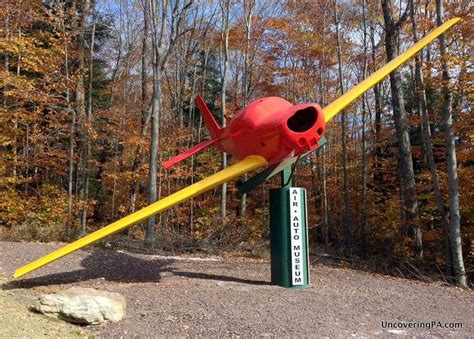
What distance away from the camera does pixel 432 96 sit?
2031cm

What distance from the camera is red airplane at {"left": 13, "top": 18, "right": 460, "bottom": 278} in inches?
225

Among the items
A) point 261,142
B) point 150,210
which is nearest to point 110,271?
point 150,210

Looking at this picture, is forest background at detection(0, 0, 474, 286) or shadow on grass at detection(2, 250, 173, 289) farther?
forest background at detection(0, 0, 474, 286)

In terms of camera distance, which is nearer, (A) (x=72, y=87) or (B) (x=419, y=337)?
(B) (x=419, y=337)

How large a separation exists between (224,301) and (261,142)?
2420mm

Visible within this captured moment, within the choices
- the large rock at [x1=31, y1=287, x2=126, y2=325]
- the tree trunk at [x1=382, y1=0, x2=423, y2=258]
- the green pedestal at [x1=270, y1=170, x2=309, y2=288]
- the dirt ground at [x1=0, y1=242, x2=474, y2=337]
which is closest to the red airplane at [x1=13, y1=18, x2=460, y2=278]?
the green pedestal at [x1=270, y1=170, x2=309, y2=288]

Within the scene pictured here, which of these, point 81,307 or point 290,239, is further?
point 290,239

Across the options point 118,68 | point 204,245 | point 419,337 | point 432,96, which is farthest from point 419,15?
point 118,68

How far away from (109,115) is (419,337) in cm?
1661

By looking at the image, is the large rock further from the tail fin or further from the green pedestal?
the tail fin

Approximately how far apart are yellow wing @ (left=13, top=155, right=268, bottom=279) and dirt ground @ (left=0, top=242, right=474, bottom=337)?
2.02ft

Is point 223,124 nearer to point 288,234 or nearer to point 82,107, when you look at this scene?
point 82,107

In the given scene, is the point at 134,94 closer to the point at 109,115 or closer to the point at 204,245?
the point at 109,115

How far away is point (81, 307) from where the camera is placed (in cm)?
489
